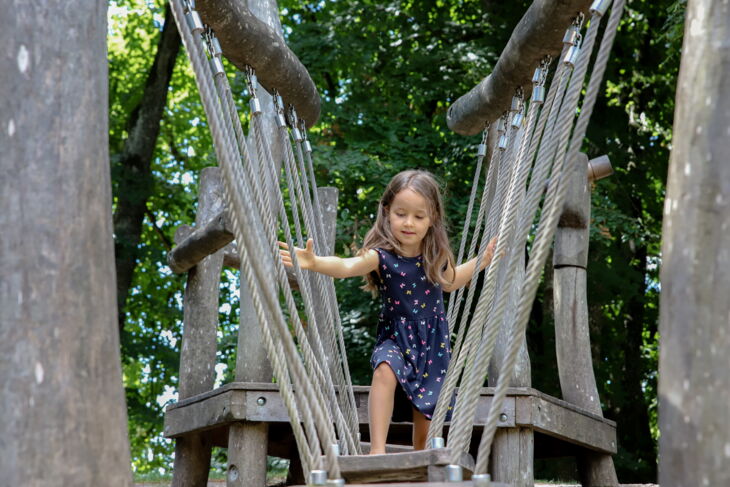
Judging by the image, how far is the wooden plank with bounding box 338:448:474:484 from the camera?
8.39 feet

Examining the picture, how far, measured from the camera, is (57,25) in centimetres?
198

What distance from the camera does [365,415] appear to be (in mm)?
4289

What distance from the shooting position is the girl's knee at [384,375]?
349 centimetres

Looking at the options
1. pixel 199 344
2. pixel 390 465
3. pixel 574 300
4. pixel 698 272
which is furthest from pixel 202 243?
pixel 698 272

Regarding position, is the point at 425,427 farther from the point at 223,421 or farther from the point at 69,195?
the point at 69,195

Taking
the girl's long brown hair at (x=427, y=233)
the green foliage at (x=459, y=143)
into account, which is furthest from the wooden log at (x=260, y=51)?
the green foliage at (x=459, y=143)

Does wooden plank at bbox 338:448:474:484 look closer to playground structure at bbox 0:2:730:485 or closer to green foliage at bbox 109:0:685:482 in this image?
playground structure at bbox 0:2:730:485

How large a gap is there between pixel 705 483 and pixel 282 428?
3256 millimetres

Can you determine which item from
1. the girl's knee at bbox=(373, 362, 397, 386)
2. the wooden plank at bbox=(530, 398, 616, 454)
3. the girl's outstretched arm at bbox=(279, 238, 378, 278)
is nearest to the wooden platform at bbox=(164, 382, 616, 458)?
the wooden plank at bbox=(530, 398, 616, 454)

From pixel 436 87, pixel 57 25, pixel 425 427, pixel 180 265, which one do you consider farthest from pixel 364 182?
pixel 57 25

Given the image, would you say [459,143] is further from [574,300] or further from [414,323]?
[414,323]

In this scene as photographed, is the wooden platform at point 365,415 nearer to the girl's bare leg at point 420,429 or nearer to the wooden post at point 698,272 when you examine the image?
the girl's bare leg at point 420,429

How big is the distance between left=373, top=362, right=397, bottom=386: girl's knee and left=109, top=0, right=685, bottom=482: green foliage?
515 centimetres

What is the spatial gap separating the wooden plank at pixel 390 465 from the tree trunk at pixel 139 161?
8956 millimetres
